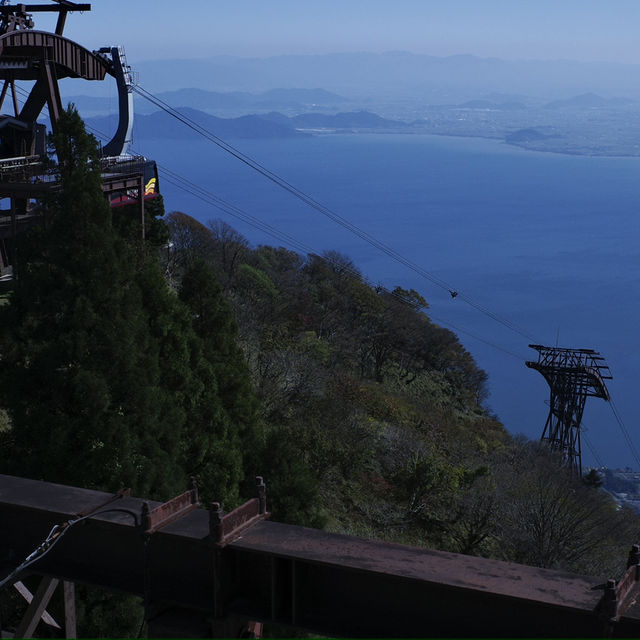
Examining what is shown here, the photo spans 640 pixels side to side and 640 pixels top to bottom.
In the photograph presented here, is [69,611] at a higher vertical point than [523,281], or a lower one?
higher

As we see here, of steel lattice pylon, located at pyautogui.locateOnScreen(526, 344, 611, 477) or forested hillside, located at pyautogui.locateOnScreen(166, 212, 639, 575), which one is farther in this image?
steel lattice pylon, located at pyautogui.locateOnScreen(526, 344, 611, 477)

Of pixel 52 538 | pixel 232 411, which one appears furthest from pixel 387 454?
pixel 52 538

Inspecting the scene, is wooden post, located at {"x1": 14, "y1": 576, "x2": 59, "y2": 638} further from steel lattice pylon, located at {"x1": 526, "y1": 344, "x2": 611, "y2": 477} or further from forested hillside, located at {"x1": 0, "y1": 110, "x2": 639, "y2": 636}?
steel lattice pylon, located at {"x1": 526, "y1": 344, "x2": 611, "y2": 477}

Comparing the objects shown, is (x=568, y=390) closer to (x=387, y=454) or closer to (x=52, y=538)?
(x=387, y=454)

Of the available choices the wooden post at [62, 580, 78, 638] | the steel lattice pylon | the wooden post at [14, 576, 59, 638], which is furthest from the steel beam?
the steel lattice pylon

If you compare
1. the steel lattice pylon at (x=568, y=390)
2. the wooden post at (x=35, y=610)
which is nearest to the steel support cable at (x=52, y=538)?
the wooden post at (x=35, y=610)

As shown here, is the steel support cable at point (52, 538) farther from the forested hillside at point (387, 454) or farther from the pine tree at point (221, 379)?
the forested hillside at point (387, 454)

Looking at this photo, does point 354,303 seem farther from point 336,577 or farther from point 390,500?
point 336,577

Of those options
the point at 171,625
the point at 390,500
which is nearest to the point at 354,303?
the point at 390,500
